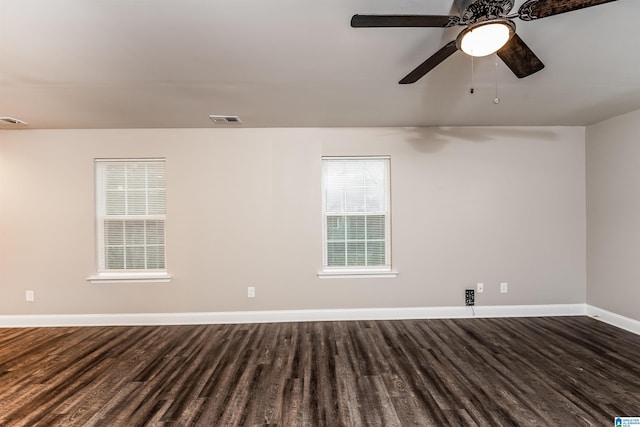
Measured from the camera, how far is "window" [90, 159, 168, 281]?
354 centimetres

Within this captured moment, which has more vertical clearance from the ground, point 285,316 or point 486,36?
point 486,36

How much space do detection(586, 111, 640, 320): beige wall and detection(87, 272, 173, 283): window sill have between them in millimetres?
5146

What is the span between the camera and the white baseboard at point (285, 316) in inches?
135

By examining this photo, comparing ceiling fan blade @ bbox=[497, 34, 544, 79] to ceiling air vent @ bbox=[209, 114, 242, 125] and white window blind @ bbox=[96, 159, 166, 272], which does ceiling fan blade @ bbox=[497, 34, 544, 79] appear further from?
white window blind @ bbox=[96, 159, 166, 272]

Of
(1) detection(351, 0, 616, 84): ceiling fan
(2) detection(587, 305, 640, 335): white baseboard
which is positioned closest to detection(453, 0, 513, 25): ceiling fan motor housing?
(1) detection(351, 0, 616, 84): ceiling fan

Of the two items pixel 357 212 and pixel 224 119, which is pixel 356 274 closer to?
pixel 357 212

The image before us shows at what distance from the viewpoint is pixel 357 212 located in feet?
11.9

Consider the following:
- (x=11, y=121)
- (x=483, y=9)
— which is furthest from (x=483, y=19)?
(x=11, y=121)

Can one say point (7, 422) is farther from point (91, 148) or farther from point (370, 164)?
point (370, 164)

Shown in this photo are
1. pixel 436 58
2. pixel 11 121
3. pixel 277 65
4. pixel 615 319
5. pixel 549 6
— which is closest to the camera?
pixel 549 6

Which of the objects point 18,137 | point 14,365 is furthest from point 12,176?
point 14,365

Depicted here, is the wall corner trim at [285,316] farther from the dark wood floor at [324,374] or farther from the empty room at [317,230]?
the dark wood floor at [324,374]

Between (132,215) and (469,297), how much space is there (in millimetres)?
4267

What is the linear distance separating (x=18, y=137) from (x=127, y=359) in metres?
3.01
